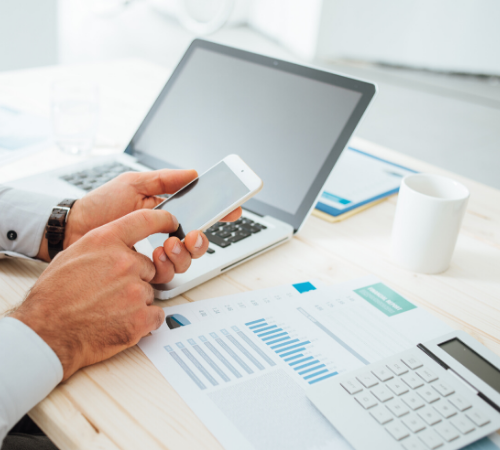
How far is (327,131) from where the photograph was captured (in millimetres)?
830

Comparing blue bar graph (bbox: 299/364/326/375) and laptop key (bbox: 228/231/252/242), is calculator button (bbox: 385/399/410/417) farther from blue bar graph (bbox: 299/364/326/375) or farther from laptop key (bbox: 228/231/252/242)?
laptop key (bbox: 228/231/252/242)

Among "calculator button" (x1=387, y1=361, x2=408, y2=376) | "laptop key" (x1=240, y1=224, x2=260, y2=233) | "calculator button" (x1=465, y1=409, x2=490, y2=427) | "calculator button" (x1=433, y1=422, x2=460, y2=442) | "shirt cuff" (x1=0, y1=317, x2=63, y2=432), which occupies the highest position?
"laptop key" (x1=240, y1=224, x2=260, y2=233)

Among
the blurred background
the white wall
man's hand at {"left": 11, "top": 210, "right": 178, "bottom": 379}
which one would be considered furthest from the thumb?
the white wall

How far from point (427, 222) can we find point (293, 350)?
0.95 feet

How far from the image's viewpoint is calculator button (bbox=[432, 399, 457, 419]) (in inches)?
18.4

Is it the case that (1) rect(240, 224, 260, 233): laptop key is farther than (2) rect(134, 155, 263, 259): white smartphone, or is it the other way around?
(1) rect(240, 224, 260, 233): laptop key

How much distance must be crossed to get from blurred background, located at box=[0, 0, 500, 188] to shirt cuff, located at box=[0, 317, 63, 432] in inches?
80.0

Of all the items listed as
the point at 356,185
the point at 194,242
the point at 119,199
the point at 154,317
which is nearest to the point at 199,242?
the point at 194,242

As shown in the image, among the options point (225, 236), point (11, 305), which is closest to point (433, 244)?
point (225, 236)

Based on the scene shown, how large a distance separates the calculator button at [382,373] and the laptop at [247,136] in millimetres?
265

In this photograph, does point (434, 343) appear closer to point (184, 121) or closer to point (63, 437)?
point (63, 437)

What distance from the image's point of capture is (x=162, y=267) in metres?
0.61

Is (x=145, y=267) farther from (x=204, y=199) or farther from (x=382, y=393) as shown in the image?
(x=382, y=393)

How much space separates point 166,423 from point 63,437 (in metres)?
0.09
